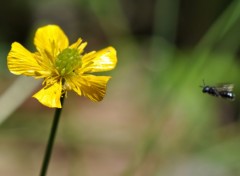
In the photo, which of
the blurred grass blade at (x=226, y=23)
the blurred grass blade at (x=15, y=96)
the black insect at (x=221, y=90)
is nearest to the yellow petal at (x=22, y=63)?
the black insect at (x=221, y=90)

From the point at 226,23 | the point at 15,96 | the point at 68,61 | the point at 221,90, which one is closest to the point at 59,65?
the point at 68,61

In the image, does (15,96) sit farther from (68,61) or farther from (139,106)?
(139,106)

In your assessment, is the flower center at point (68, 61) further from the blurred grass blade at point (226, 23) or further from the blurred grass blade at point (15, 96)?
the blurred grass blade at point (226, 23)

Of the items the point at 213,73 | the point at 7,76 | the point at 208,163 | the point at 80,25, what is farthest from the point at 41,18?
the point at 208,163

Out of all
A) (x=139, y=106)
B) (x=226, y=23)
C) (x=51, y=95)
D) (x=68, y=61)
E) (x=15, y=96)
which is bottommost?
(x=51, y=95)

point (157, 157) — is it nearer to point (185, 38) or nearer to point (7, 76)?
point (7, 76)

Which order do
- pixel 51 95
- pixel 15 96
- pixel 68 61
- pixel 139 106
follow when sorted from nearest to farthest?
pixel 51 95 < pixel 68 61 < pixel 15 96 < pixel 139 106
